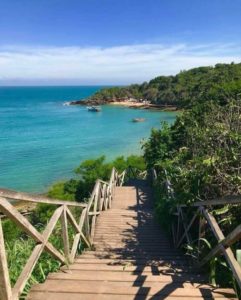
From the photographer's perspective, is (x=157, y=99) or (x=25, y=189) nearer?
(x=25, y=189)

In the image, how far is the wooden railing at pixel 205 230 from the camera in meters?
3.22

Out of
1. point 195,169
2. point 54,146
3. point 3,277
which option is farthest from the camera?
point 54,146

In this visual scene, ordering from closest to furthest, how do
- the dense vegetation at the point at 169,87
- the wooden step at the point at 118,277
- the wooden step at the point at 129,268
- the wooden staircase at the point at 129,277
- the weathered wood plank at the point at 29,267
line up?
the weathered wood plank at the point at 29,267, the wooden staircase at the point at 129,277, the wooden step at the point at 118,277, the wooden step at the point at 129,268, the dense vegetation at the point at 169,87

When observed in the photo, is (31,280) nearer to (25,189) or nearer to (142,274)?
(142,274)

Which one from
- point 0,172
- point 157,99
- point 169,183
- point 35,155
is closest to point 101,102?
point 157,99

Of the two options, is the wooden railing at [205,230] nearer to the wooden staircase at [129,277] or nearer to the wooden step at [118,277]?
the wooden staircase at [129,277]

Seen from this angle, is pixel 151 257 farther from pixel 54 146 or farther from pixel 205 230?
pixel 54 146

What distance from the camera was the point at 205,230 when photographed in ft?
16.4

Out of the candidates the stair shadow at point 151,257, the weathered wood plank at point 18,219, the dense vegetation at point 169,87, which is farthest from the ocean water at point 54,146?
the weathered wood plank at point 18,219

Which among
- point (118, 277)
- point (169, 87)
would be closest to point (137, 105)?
point (169, 87)

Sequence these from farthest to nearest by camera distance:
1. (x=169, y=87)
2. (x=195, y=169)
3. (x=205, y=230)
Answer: (x=169, y=87) < (x=195, y=169) < (x=205, y=230)

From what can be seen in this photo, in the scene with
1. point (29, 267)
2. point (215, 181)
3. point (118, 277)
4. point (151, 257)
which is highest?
point (215, 181)

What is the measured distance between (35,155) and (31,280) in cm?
3202

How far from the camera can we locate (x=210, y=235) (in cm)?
494
